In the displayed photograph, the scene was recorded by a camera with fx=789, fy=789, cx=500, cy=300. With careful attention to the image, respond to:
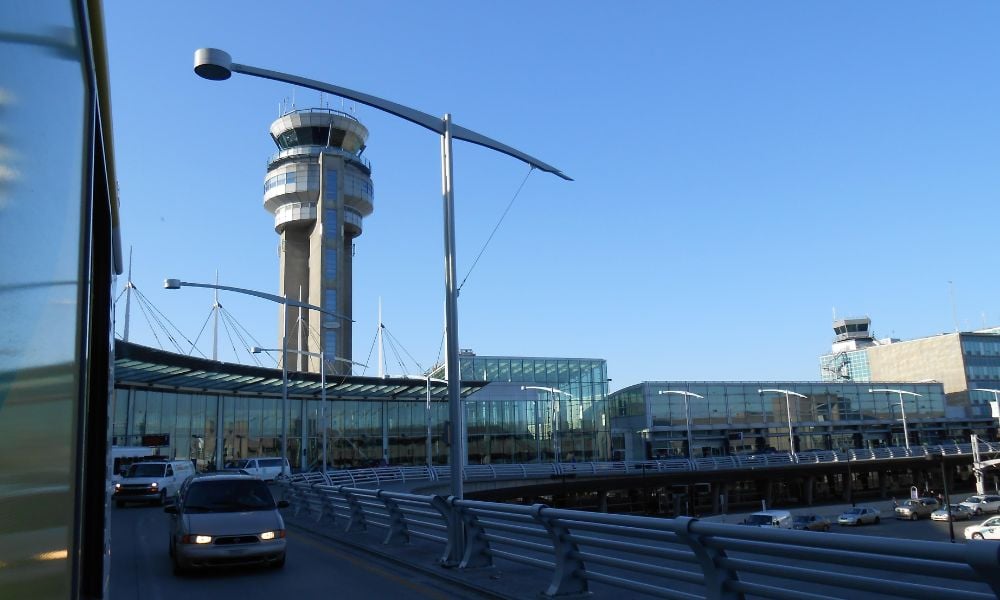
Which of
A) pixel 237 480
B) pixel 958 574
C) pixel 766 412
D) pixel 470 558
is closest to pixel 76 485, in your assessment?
pixel 958 574

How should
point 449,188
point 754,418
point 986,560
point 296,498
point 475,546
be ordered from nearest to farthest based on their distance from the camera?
point 986,560, point 475,546, point 449,188, point 296,498, point 754,418

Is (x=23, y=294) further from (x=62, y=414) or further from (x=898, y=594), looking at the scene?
(x=898, y=594)

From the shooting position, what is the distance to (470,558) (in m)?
12.4

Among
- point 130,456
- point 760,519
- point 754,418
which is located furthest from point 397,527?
point 754,418

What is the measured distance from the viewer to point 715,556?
24.6 feet

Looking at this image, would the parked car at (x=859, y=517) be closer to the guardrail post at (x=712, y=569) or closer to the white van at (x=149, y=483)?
the white van at (x=149, y=483)

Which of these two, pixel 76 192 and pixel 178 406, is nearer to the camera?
pixel 76 192

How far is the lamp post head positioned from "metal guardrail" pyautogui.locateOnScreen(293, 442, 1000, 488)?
36561 millimetres

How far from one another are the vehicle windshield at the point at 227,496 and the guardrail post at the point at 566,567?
246 inches

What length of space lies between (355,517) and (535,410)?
67097mm

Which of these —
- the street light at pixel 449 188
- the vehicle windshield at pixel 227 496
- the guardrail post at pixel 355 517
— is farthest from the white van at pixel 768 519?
the vehicle windshield at pixel 227 496

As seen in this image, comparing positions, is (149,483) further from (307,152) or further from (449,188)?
(307,152)

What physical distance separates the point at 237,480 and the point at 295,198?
75769 millimetres

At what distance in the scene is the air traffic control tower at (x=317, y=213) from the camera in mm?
82188
